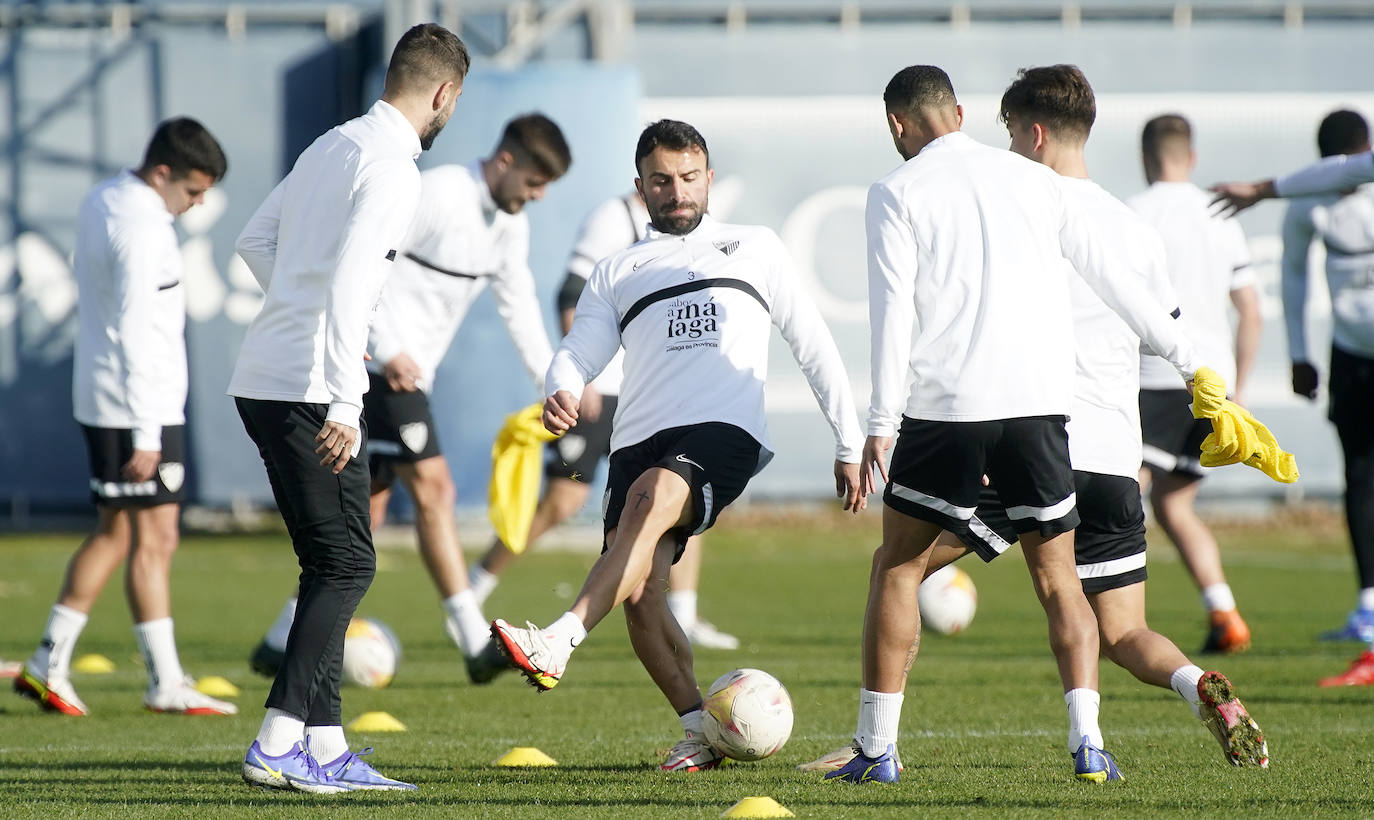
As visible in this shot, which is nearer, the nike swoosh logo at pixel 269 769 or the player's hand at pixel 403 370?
the nike swoosh logo at pixel 269 769

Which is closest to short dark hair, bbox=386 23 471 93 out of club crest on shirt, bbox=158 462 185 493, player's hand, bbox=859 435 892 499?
player's hand, bbox=859 435 892 499

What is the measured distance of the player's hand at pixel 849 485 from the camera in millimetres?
5105

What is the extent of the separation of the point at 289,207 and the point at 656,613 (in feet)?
5.56

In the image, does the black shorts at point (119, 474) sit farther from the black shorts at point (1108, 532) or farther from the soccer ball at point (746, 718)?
the black shorts at point (1108, 532)

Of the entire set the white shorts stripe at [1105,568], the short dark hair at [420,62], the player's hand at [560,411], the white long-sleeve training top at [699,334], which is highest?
the short dark hair at [420,62]

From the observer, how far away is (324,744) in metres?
5.03

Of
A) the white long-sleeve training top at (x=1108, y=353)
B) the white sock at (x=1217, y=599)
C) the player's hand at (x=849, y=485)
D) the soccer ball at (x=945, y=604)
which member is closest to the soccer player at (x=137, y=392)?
the player's hand at (x=849, y=485)

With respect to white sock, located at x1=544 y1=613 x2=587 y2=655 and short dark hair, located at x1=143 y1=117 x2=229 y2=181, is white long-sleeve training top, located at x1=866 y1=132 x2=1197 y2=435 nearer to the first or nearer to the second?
white sock, located at x1=544 y1=613 x2=587 y2=655

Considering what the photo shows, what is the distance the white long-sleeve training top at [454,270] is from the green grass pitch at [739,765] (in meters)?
1.46

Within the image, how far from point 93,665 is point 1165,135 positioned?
231 inches

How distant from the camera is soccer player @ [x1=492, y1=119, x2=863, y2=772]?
5141mm

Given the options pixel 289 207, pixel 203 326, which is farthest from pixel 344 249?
pixel 203 326

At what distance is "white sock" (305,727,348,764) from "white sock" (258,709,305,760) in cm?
13

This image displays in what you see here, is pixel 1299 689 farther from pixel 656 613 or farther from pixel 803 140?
pixel 803 140
